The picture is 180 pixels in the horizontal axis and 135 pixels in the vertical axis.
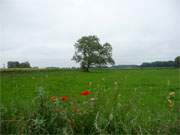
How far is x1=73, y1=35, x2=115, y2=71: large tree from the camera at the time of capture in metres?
61.2

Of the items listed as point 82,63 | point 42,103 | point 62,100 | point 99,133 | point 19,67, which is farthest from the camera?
point 82,63

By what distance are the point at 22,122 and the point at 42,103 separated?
30 centimetres

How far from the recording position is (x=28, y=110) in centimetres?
371

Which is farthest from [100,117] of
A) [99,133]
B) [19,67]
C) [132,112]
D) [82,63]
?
[82,63]

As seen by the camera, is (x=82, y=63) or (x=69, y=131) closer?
(x=69, y=131)

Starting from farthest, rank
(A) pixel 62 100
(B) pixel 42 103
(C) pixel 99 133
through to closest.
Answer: (A) pixel 62 100, (B) pixel 42 103, (C) pixel 99 133

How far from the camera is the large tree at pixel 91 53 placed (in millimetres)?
61188

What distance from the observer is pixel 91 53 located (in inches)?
2478

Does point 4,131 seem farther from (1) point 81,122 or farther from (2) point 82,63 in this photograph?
(2) point 82,63

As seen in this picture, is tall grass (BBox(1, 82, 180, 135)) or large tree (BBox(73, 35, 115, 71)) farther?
large tree (BBox(73, 35, 115, 71))

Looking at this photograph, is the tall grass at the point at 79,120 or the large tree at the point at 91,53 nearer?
the tall grass at the point at 79,120

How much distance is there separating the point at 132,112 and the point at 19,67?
25295mm

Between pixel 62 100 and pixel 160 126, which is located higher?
pixel 62 100

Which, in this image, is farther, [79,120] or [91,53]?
[91,53]
